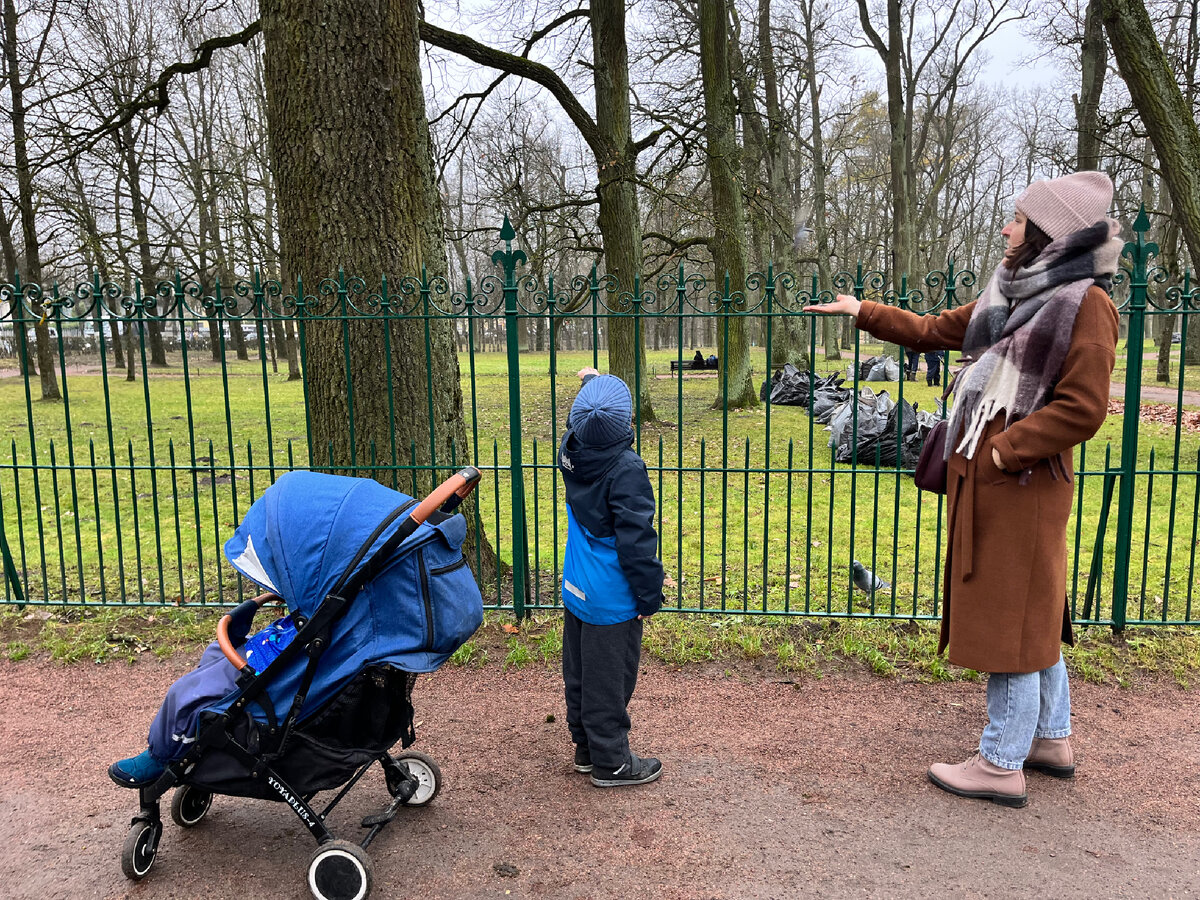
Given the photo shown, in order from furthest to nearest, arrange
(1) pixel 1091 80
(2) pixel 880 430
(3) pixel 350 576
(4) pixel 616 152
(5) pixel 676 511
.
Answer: (1) pixel 1091 80 → (4) pixel 616 152 → (2) pixel 880 430 → (5) pixel 676 511 → (3) pixel 350 576

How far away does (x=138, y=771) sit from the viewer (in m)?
2.63

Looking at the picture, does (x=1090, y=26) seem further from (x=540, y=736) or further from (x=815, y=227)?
(x=540, y=736)

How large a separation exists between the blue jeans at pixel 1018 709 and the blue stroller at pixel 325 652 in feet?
6.36

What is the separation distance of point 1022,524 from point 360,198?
12.1 feet

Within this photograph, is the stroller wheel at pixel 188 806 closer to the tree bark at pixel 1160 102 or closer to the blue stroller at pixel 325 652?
the blue stroller at pixel 325 652

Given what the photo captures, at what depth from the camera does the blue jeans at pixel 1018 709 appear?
3000 millimetres

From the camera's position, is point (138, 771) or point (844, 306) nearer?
point (138, 771)

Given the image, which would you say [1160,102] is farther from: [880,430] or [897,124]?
[897,124]

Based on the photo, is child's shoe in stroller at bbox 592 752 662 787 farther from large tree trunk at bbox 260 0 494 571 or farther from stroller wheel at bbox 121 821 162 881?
large tree trunk at bbox 260 0 494 571

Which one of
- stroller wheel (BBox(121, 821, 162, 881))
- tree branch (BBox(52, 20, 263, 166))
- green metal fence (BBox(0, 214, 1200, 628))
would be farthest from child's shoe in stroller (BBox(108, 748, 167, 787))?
tree branch (BBox(52, 20, 263, 166))

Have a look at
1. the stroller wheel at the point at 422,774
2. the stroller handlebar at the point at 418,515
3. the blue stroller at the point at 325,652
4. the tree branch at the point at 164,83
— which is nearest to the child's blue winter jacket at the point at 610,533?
the stroller handlebar at the point at 418,515

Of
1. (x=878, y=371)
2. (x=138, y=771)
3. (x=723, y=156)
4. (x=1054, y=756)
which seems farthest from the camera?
(x=878, y=371)

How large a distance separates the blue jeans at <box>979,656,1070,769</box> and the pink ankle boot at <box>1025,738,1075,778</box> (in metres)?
0.14

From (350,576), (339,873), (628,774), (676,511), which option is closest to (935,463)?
(628,774)
